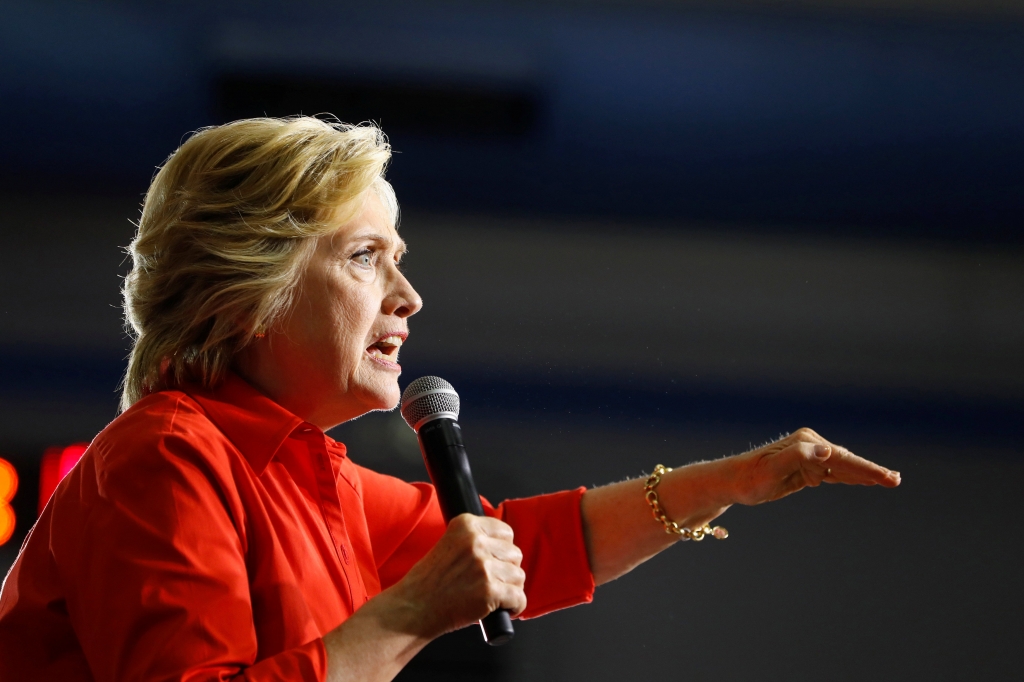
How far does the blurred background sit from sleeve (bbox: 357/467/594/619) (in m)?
0.61

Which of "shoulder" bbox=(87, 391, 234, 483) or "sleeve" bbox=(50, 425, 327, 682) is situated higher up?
"shoulder" bbox=(87, 391, 234, 483)

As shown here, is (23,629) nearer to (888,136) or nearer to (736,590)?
(736,590)

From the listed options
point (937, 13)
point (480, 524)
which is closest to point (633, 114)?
point (937, 13)

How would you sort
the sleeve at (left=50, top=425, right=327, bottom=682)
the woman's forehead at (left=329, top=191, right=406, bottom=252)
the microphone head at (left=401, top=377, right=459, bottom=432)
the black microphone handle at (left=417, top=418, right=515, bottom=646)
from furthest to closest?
the woman's forehead at (left=329, top=191, right=406, bottom=252) → the microphone head at (left=401, top=377, right=459, bottom=432) → the black microphone handle at (left=417, top=418, right=515, bottom=646) → the sleeve at (left=50, top=425, right=327, bottom=682)

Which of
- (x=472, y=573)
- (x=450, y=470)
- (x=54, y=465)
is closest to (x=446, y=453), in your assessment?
(x=450, y=470)

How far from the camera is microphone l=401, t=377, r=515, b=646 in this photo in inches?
41.4

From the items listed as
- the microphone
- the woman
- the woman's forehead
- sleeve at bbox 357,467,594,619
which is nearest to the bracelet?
the woman

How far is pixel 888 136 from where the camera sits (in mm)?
2332

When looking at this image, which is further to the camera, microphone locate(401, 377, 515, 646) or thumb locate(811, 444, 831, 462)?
thumb locate(811, 444, 831, 462)

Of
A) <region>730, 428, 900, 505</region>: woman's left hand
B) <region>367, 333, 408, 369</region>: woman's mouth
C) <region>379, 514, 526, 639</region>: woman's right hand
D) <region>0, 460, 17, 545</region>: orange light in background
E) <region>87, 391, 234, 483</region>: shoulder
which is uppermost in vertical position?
<region>0, 460, 17, 545</region>: orange light in background

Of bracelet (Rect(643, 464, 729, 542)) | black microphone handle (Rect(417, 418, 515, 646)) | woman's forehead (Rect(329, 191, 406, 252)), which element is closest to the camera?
black microphone handle (Rect(417, 418, 515, 646))

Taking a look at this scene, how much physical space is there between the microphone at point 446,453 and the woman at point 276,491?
0.11 feet

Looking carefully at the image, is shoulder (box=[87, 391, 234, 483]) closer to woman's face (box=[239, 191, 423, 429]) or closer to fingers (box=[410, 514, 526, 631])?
woman's face (box=[239, 191, 423, 429])

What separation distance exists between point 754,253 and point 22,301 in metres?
1.72
